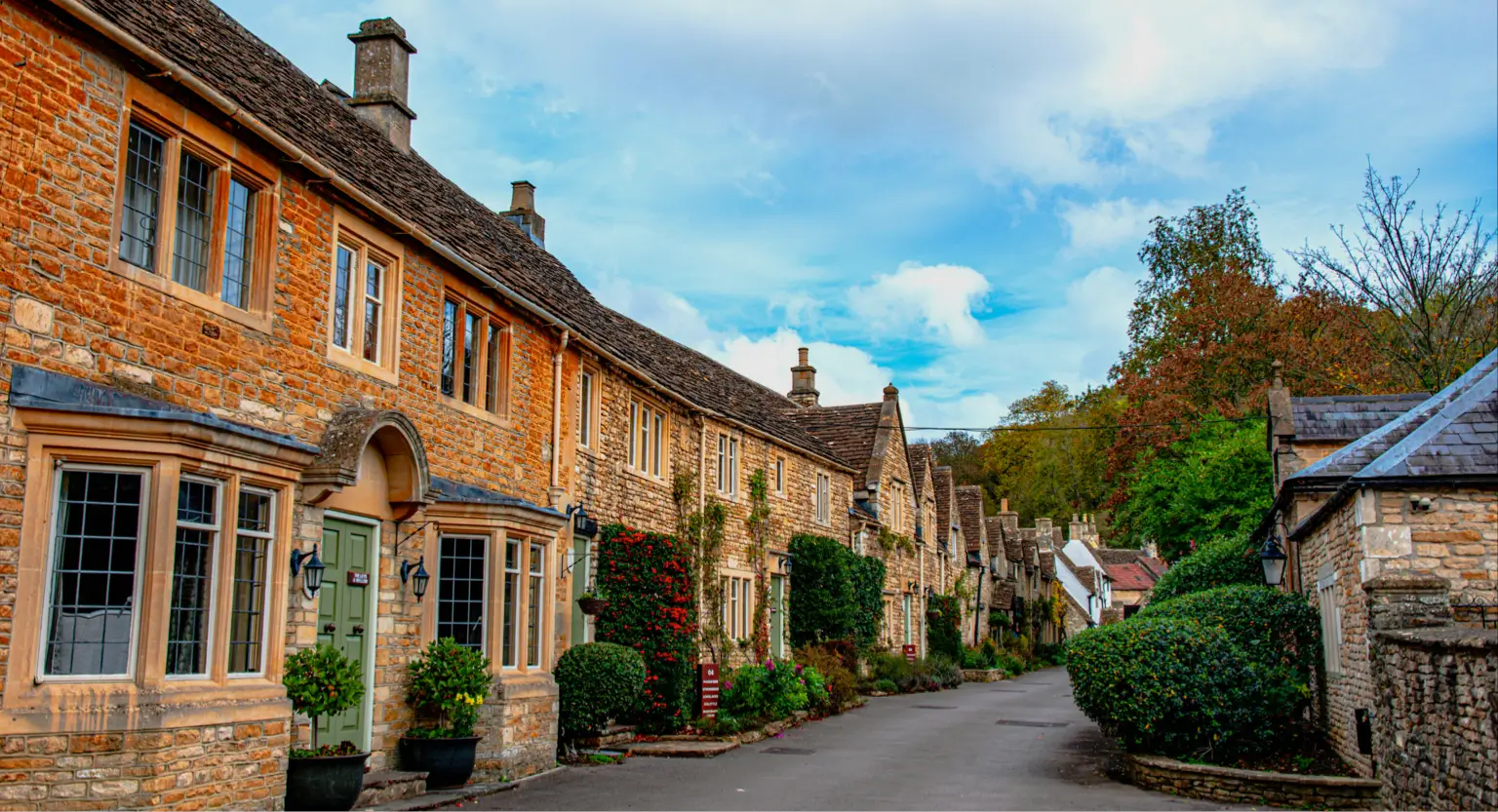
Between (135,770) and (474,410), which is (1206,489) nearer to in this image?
(474,410)

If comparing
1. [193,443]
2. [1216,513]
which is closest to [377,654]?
[193,443]

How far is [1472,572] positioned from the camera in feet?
40.9

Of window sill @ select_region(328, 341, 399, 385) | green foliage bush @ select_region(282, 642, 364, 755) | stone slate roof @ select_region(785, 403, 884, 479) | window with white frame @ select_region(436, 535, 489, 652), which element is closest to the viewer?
green foliage bush @ select_region(282, 642, 364, 755)

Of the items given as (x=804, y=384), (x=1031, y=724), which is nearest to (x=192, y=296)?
(x=1031, y=724)

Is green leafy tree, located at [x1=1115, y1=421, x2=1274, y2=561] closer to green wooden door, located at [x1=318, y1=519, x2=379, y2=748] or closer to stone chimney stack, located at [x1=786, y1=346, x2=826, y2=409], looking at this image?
stone chimney stack, located at [x1=786, y1=346, x2=826, y2=409]

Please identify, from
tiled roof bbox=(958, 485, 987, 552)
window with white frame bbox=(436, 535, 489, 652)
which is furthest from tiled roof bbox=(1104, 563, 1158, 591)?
window with white frame bbox=(436, 535, 489, 652)

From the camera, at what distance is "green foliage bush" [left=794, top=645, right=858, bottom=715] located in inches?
942

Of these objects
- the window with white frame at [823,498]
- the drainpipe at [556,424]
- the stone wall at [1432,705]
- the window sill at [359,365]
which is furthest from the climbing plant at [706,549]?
the stone wall at [1432,705]

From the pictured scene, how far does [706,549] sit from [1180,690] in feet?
33.9

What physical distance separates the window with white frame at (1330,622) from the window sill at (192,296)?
42.9ft

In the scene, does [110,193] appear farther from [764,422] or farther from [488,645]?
[764,422]

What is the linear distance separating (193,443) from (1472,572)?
42.1 ft

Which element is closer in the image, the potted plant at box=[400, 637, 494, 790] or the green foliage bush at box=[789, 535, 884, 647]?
the potted plant at box=[400, 637, 494, 790]

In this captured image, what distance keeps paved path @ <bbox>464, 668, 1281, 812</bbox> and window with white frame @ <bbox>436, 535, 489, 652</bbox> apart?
6.59ft
